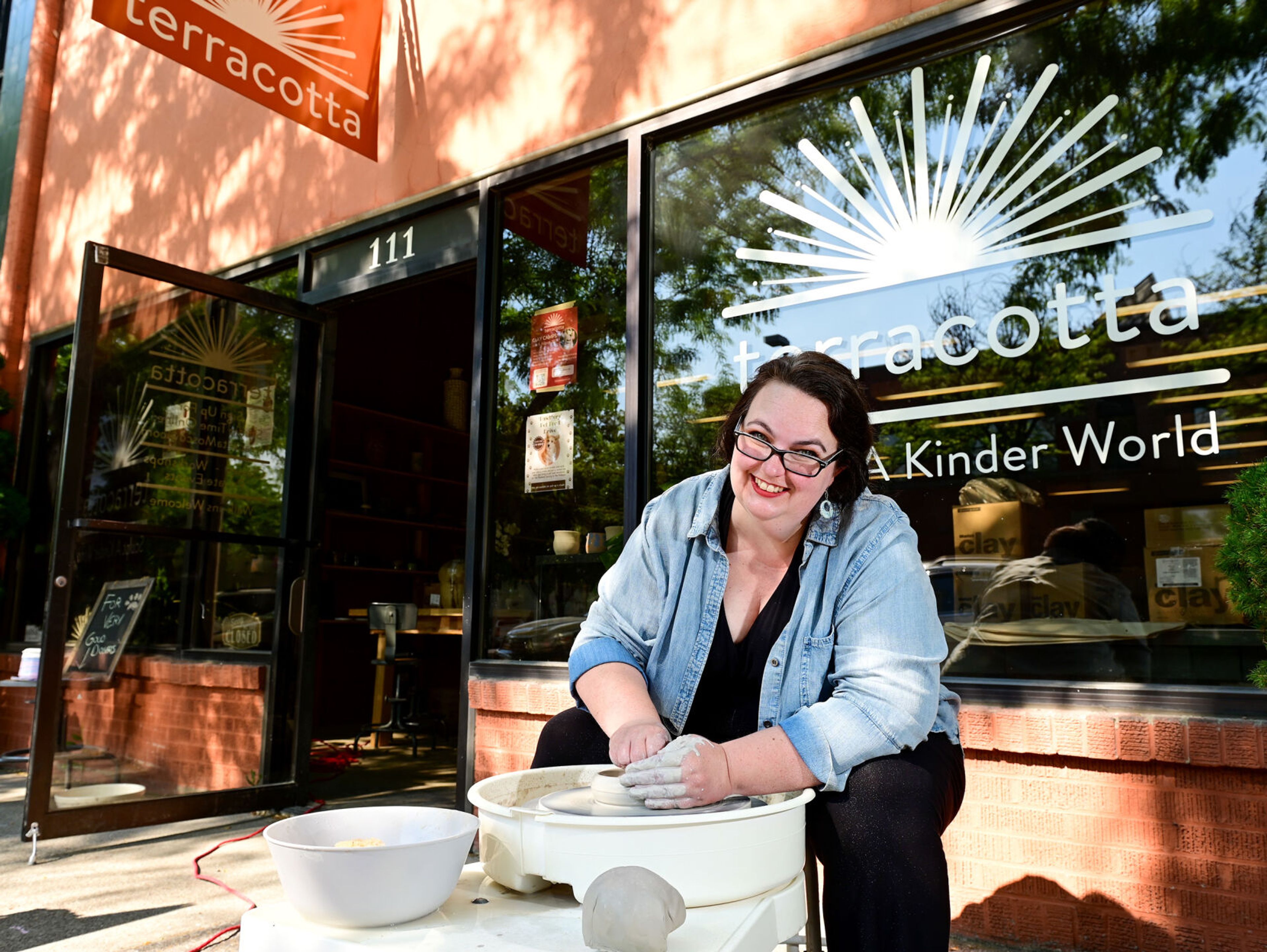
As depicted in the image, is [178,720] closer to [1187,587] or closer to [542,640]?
[542,640]

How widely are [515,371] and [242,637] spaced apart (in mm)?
1814

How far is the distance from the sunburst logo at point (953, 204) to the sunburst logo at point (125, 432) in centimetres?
277

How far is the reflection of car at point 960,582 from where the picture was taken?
112 inches

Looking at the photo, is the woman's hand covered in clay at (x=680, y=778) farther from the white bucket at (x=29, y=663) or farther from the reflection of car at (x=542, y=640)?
the white bucket at (x=29, y=663)

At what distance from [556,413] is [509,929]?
2914mm

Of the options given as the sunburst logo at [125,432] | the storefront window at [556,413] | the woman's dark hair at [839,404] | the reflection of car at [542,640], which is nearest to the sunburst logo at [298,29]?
the storefront window at [556,413]

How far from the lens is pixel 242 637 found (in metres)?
4.47

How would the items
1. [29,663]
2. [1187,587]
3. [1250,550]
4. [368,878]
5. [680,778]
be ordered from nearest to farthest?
1. [368,878]
2. [680,778]
3. [1250,550]
4. [1187,587]
5. [29,663]

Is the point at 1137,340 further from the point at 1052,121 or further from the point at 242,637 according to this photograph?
the point at 242,637

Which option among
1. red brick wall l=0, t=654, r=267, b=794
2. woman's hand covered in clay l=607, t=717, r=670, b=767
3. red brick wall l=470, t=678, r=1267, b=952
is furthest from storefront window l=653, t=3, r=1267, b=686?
red brick wall l=0, t=654, r=267, b=794

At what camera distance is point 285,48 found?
Result: 4016mm

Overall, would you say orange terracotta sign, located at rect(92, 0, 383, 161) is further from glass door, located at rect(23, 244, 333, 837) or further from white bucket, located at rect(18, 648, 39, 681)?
white bucket, located at rect(18, 648, 39, 681)

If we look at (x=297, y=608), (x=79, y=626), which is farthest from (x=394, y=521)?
(x=79, y=626)

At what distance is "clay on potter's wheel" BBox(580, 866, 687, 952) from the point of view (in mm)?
944
